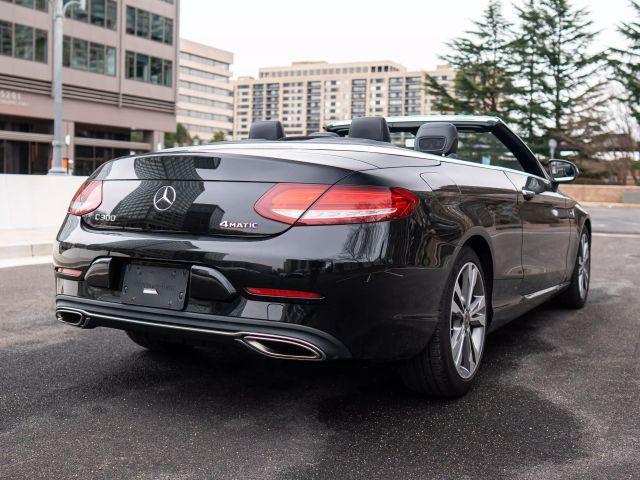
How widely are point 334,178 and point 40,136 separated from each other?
4721 cm

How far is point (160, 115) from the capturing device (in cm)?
5384

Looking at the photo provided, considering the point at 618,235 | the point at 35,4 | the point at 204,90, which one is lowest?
the point at 618,235

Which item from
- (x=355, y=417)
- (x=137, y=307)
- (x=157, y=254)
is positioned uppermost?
(x=157, y=254)

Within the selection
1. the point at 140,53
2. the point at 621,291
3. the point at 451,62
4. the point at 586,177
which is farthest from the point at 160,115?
the point at 621,291

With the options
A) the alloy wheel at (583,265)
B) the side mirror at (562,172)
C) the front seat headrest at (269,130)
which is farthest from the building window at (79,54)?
the front seat headrest at (269,130)

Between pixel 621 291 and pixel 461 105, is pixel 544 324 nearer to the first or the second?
pixel 621 291

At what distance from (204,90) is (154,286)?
135m

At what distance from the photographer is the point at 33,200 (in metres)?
12.6

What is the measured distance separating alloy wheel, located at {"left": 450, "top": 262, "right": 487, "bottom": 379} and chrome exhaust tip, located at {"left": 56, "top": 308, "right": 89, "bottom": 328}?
166cm

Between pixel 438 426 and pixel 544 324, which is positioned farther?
pixel 544 324

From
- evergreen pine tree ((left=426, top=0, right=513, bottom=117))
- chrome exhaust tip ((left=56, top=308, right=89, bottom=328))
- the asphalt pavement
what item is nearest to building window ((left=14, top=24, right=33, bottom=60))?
evergreen pine tree ((left=426, top=0, right=513, bottom=117))

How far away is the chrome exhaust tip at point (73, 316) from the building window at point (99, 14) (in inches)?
1887

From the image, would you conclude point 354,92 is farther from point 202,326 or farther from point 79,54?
point 202,326

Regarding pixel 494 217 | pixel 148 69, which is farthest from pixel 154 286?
pixel 148 69
